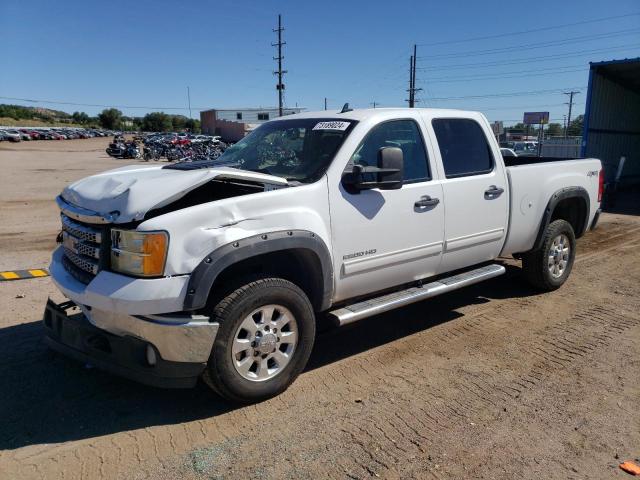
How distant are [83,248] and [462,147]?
3401 mm

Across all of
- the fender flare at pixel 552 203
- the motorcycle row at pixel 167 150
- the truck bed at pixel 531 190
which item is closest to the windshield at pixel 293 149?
the truck bed at pixel 531 190

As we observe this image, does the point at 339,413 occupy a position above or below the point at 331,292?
below

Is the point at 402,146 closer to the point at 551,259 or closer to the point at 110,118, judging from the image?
the point at 551,259

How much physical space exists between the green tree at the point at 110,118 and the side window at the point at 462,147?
142 meters

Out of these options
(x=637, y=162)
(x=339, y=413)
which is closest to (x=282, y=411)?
(x=339, y=413)

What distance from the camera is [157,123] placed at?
127 metres

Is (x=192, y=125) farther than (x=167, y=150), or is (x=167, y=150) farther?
(x=192, y=125)

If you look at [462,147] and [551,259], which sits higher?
[462,147]

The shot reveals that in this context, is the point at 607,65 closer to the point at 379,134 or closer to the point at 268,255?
the point at 379,134

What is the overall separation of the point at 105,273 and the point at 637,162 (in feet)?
74.0

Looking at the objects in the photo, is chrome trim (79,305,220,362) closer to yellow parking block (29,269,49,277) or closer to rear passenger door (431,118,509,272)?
rear passenger door (431,118,509,272)

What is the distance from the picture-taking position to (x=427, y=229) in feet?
14.3

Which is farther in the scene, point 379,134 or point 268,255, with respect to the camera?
point 379,134

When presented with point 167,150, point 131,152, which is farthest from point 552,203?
point 131,152
